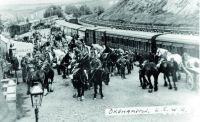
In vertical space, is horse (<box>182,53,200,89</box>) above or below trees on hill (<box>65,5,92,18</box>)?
below

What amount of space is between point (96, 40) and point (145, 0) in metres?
45.9

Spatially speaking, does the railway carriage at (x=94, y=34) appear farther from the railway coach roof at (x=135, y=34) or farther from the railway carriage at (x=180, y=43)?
the railway carriage at (x=180, y=43)

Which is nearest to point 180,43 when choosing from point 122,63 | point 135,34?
point 122,63

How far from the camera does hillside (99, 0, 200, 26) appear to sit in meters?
52.6

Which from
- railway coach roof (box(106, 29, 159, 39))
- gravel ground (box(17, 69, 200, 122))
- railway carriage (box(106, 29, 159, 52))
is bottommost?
gravel ground (box(17, 69, 200, 122))

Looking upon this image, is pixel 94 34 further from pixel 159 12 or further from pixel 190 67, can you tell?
pixel 159 12

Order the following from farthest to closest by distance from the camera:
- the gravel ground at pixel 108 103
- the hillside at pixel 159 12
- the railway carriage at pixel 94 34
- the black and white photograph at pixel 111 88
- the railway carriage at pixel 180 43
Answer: the hillside at pixel 159 12, the railway carriage at pixel 94 34, the railway carriage at pixel 180 43, the black and white photograph at pixel 111 88, the gravel ground at pixel 108 103

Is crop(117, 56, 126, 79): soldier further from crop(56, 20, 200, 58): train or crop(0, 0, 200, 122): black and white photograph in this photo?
crop(56, 20, 200, 58): train

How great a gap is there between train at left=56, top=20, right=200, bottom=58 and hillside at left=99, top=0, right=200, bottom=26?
11245 mm

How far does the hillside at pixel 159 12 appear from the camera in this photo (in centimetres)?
5259

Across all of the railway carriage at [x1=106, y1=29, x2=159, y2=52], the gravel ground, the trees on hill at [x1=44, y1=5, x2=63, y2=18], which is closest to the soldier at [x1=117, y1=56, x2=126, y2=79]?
the gravel ground

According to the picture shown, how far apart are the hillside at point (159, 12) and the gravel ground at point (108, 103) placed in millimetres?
25105

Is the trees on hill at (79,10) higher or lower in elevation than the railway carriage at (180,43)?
higher

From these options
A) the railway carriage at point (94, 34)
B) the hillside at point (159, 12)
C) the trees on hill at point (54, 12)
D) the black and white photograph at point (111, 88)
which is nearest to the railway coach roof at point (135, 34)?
the black and white photograph at point (111, 88)
